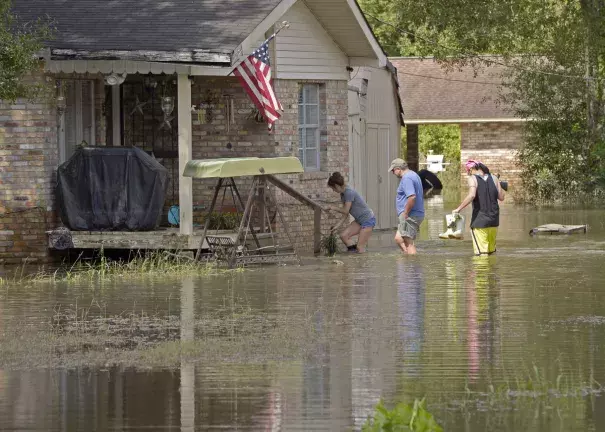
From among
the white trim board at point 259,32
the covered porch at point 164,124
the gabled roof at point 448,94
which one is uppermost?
the gabled roof at point 448,94

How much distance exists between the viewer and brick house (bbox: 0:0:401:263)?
20.4 meters

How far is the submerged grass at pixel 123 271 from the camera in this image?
1781cm

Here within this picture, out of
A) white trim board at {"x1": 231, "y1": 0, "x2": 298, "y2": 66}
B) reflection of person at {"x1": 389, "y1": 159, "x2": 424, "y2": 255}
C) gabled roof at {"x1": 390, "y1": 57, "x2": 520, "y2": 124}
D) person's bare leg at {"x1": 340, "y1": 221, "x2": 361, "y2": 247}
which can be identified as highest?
gabled roof at {"x1": 390, "y1": 57, "x2": 520, "y2": 124}

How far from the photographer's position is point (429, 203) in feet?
145

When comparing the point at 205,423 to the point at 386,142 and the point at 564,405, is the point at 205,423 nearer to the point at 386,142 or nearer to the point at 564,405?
the point at 564,405

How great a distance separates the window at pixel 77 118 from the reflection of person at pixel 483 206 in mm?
6326

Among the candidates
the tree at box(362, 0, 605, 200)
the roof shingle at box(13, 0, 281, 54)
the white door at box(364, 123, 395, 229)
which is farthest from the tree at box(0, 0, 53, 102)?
the tree at box(362, 0, 605, 200)

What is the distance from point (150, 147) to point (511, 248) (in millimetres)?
6256

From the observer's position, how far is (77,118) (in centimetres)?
2256

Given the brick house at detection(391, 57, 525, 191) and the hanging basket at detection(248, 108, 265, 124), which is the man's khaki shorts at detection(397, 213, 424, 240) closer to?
the hanging basket at detection(248, 108, 265, 124)

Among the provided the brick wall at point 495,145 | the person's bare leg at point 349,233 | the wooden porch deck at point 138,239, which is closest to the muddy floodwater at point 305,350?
the wooden porch deck at point 138,239

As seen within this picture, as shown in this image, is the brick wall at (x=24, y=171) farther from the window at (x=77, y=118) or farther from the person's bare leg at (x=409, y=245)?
the person's bare leg at (x=409, y=245)

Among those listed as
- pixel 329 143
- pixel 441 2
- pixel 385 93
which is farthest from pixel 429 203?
pixel 329 143

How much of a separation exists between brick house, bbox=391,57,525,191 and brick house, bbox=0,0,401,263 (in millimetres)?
22541
